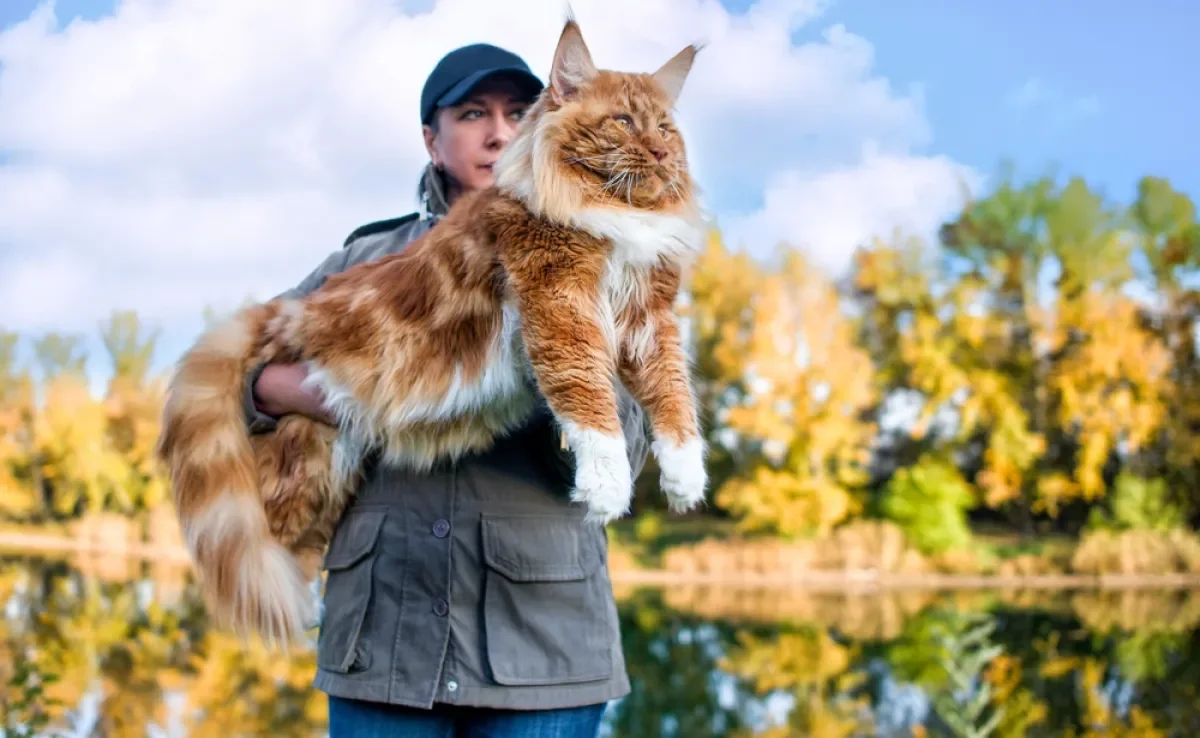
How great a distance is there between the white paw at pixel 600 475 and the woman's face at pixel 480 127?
0.77m

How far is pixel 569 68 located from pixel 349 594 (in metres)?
1.06

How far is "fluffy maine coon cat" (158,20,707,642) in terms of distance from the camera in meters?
1.80

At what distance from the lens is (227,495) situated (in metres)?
2.03

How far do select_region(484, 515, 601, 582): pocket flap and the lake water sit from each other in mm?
3299

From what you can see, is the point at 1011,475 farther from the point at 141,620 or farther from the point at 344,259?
the point at 344,259

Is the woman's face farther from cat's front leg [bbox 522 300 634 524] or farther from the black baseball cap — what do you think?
cat's front leg [bbox 522 300 634 524]

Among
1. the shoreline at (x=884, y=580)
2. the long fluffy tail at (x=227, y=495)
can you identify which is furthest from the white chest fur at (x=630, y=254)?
the shoreline at (x=884, y=580)

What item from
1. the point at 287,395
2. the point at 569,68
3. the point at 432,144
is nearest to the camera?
the point at 569,68

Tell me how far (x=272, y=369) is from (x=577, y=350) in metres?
0.70

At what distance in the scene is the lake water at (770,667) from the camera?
814cm

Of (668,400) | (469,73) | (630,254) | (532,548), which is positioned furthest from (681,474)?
(469,73)

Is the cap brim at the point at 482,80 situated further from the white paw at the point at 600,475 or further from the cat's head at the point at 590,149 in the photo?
the white paw at the point at 600,475

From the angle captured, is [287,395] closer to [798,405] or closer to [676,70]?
[676,70]

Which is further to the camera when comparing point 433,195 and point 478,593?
point 433,195
